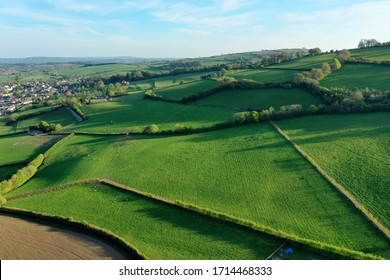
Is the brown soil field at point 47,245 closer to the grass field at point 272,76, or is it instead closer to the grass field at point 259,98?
the grass field at point 259,98

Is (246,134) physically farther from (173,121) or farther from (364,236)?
(364,236)

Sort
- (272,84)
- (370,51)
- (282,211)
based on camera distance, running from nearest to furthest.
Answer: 1. (282,211)
2. (272,84)
3. (370,51)

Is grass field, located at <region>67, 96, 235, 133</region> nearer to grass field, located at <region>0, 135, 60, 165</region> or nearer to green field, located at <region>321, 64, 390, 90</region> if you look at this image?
grass field, located at <region>0, 135, 60, 165</region>

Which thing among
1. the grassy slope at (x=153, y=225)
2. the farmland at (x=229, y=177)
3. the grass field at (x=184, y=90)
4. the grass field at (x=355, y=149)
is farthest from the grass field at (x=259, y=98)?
the grassy slope at (x=153, y=225)

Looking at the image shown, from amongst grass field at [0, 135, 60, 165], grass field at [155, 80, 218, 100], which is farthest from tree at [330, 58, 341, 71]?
grass field at [0, 135, 60, 165]

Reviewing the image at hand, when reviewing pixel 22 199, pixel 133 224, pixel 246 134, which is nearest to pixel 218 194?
pixel 133 224

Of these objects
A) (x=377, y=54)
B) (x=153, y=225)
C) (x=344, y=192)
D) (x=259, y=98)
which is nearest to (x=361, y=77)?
(x=259, y=98)

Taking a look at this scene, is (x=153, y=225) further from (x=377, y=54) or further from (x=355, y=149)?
(x=377, y=54)
